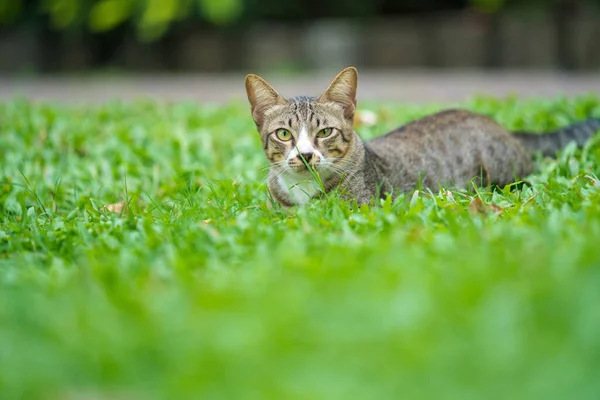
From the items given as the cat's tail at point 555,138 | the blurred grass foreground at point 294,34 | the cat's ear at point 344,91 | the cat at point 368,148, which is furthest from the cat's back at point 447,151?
the blurred grass foreground at point 294,34

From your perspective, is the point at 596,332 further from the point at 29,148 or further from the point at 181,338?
the point at 29,148

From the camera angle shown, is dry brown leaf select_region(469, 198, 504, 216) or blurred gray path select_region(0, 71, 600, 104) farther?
blurred gray path select_region(0, 71, 600, 104)

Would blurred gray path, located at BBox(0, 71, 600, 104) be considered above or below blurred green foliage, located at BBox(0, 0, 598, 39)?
below

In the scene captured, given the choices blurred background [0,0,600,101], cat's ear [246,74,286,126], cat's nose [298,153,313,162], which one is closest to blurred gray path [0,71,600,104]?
blurred background [0,0,600,101]

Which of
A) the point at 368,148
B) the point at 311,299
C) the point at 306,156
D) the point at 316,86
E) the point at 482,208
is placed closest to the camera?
the point at 311,299

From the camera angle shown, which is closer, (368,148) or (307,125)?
(307,125)

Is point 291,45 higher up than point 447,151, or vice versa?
point 291,45

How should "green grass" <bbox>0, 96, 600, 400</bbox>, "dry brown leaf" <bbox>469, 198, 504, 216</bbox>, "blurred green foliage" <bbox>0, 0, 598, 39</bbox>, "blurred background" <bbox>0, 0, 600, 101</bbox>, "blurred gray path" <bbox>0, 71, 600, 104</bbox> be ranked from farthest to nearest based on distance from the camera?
"blurred green foliage" <bbox>0, 0, 598, 39</bbox> < "blurred background" <bbox>0, 0, 600, 101</bbox> < "blurred gray path" <bbox>0, 71, 600, 104</bbox> < "dry brown leaf" <bbox>469, 198, 504, 216</bbox> < "green grass" <bbox>0, 96, 600, 400</bbox>

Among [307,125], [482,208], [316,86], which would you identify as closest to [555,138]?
[482,208]

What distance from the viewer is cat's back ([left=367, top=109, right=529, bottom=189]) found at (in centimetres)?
407

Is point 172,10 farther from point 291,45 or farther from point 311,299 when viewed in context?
point 311,299

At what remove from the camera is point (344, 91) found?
3816 mm

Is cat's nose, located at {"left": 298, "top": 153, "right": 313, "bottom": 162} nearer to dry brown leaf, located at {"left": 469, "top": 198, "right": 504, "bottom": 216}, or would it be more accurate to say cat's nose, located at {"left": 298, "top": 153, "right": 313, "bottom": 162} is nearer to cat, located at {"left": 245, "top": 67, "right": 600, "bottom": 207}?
cat, located at {"left": 245, "top": 67, "right": 600, "bottom": 207}

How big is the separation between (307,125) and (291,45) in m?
11.3
